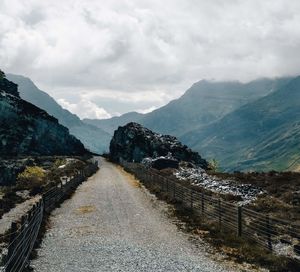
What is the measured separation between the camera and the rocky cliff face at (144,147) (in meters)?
136

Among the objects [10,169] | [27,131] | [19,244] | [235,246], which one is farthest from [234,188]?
[27,131]

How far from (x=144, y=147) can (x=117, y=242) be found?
391 ft

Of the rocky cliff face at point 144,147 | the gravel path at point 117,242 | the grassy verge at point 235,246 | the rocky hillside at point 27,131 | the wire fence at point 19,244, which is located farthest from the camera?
the rocky hillside at point 27,131

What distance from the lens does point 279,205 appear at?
38.6m

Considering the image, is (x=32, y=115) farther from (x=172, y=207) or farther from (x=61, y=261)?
(x=61, y=261)

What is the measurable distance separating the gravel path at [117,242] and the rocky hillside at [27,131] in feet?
343

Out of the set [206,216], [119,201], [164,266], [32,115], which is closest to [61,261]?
[164,266]

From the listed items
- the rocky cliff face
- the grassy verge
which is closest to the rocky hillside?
the rocky cliff face

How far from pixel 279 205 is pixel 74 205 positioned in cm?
1914

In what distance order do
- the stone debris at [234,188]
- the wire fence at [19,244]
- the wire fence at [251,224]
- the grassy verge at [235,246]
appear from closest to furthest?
the wire fence at [19,244]
the grassy verge at [235,246]
the wire fence at [251,224]
the stone debris at [234,188]

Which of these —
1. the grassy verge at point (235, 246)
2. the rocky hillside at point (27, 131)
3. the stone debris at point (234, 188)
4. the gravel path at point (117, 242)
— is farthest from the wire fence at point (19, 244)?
the rocky hillside at point (27, 131)

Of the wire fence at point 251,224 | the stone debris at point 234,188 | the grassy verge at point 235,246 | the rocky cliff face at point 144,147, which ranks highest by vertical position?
the rocky cliff face at point 144,147

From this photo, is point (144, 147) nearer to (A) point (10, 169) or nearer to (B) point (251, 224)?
(A) point (10, 169)

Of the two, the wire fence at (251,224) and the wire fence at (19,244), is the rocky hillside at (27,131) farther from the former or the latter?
the wire fence at (19,244)
